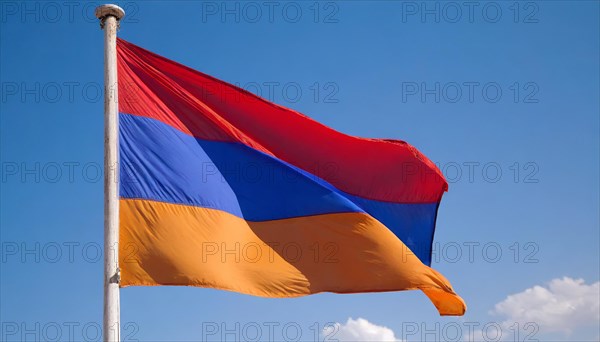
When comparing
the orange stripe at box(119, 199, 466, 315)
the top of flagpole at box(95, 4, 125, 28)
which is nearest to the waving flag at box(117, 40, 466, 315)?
the orange stripe at box(119, 199, 466, 315)

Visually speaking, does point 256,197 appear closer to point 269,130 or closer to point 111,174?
point 269,130

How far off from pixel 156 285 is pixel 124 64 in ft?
13.1

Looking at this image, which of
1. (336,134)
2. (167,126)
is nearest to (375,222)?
(336,134)

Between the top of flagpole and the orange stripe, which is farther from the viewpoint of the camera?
the top of flagpole

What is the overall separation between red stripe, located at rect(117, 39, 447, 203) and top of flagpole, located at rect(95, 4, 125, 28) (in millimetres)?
609

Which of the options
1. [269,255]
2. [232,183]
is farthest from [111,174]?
[269,255]

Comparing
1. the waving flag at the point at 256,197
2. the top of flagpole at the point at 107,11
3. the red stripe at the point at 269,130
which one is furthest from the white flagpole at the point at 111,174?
the red stripe at the point at 269,130

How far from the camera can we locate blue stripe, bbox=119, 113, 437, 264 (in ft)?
44.2

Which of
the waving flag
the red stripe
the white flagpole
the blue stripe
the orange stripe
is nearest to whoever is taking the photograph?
the white flagpole

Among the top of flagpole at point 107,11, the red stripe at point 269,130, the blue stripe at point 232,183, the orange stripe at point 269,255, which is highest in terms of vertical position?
the top of flagpole at point 107,11

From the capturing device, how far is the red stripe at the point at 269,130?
46.9 feet

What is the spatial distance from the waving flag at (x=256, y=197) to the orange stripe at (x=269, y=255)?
0.02 metres

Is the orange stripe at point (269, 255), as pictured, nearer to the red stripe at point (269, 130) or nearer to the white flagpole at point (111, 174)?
the white flagpole at point (111, 174)

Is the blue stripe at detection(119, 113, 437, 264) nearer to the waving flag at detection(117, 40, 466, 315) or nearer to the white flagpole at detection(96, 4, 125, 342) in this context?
the waving flag at detection(117, 40, 466, 315)
